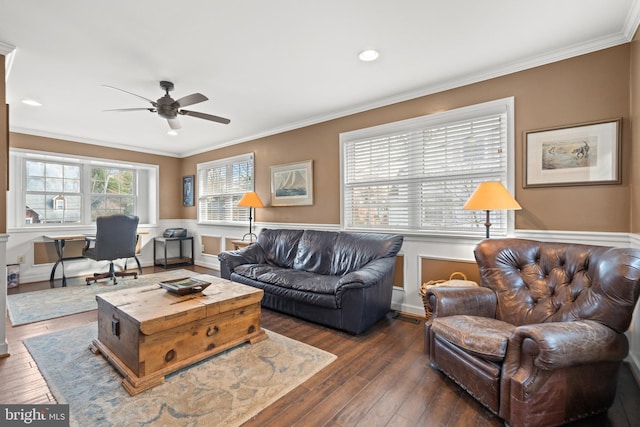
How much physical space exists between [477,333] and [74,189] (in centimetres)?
656

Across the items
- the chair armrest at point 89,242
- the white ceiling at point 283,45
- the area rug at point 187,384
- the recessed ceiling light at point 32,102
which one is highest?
the white ceiling at point 283,45

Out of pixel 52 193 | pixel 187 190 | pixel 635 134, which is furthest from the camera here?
pixel 187 190

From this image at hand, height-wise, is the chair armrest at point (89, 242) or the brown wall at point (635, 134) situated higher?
the brown wall at point (635, 134)

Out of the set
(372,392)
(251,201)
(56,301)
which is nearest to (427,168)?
(372,392)

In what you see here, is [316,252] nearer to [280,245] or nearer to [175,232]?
[280,245]

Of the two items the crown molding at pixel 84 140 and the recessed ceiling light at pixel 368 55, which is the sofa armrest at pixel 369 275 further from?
the crown molding at pixel 84 140

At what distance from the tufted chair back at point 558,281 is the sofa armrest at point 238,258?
8.97 ft

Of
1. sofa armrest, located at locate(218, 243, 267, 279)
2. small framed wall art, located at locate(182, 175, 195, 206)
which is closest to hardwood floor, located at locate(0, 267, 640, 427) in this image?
sofa armrest, located at locate(218, 243, 267, 279)

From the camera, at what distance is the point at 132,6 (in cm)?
197

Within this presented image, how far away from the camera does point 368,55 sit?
259 centimetres

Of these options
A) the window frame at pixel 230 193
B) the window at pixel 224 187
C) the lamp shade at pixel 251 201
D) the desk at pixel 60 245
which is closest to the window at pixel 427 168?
the lamp shade at pixel 251 201

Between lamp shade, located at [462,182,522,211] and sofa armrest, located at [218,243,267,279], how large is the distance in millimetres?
2733

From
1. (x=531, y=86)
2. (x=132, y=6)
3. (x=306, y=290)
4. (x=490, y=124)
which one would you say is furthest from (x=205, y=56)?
(x=531, y=86)

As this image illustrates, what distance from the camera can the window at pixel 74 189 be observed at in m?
4.80
